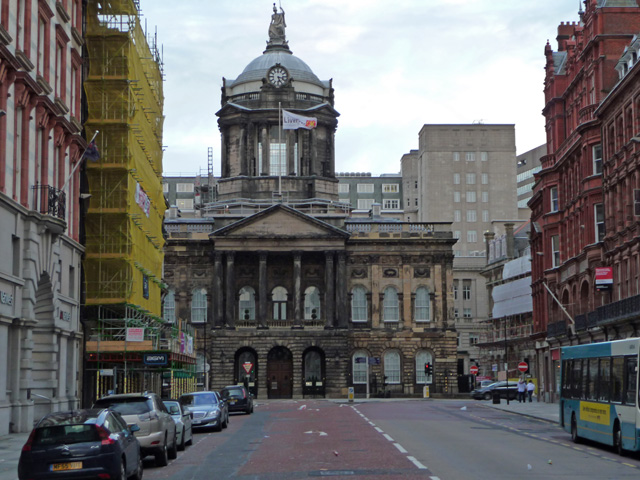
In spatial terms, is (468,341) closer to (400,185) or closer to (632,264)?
(400,185)

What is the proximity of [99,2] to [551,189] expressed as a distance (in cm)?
3276

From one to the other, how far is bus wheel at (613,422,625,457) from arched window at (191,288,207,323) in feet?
231

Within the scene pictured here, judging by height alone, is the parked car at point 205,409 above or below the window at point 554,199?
below

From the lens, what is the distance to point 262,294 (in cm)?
9338

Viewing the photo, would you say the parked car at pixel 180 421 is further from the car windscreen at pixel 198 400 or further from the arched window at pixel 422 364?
the arched window at pixel 422 364

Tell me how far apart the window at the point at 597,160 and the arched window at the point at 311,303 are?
41852mm

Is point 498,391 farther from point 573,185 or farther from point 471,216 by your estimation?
point 471,216

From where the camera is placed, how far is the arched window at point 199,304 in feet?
313

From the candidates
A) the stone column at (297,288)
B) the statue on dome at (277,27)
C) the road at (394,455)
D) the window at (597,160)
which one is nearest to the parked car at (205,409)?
the road at (394,455)

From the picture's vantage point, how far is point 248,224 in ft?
309

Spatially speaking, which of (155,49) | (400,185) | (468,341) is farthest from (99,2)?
(400,185)

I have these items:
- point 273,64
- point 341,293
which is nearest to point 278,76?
point 273,64

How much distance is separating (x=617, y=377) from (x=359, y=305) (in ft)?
228

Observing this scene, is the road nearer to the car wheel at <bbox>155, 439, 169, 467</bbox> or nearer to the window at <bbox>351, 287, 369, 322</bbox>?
the car wheel at <bbox>155, 439, 169, 467</bbox>
